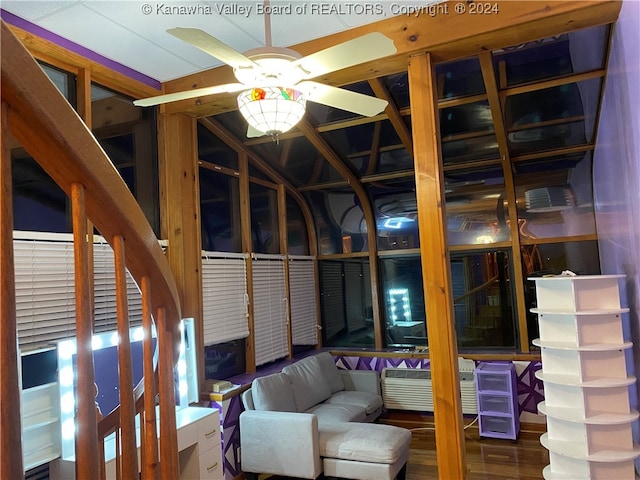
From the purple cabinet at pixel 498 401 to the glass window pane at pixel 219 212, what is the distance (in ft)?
9.37

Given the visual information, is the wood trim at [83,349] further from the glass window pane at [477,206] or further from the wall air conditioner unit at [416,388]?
the glass window pane at [477,206]

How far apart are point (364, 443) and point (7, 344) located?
134 inches

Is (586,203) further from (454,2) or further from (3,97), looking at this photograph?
(3,97)

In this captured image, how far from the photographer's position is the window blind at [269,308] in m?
4.91

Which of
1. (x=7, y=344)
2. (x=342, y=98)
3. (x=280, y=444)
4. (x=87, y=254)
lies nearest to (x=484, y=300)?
(x=280, y=444)

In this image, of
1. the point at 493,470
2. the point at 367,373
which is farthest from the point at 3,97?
the point at 367,373

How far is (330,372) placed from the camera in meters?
5.18

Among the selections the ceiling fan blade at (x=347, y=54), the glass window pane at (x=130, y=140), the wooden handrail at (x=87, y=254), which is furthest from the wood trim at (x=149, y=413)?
the glass window pane at (x=130, y=140)

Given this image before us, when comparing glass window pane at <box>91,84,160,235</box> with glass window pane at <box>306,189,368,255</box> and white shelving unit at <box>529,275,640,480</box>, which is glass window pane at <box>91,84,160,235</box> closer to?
glass window pane at <box>306,189,368,255</box>

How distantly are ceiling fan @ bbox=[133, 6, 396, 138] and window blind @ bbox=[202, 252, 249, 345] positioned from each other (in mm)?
2156

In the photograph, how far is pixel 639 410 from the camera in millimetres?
3092

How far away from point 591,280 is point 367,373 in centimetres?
291

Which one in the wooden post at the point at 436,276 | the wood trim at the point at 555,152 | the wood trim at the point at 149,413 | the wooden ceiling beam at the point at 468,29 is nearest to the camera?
the wood trim at the point at 149,413

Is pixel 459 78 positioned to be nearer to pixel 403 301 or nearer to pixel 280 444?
pixel 403 301
